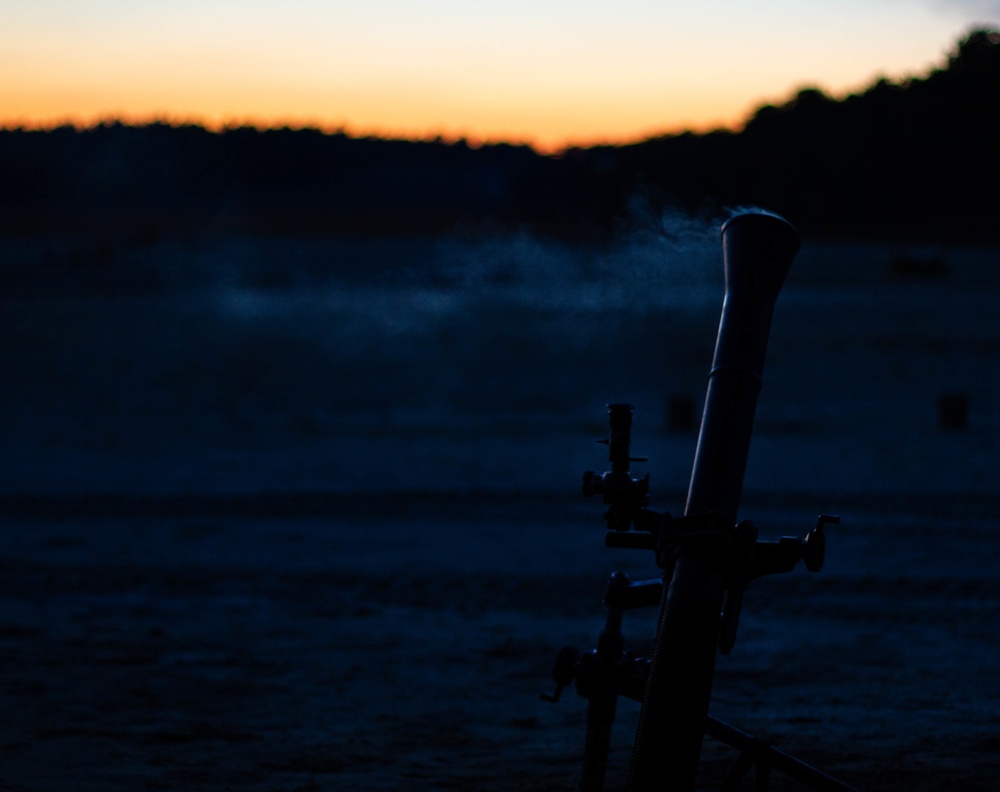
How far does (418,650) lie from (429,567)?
68.4 inches

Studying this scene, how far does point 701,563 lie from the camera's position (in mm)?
3166

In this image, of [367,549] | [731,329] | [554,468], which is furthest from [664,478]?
[731,329]

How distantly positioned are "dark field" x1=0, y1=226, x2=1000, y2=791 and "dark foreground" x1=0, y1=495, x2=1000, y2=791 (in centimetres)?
2

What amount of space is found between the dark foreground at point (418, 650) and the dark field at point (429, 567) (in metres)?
0.02

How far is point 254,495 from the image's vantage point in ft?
35.9

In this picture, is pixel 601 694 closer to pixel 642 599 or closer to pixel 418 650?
pixel 642 599

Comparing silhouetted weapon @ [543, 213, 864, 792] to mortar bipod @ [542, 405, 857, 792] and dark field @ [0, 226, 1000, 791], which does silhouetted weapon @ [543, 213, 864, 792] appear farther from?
dark field @ [0, 226, 1000, 791]

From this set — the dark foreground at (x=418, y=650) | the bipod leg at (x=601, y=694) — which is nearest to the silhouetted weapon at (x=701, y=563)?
the bipod leg at (x=601, y=694)

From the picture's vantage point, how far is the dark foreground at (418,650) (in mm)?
5312

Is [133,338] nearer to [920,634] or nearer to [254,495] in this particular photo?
[254,495]

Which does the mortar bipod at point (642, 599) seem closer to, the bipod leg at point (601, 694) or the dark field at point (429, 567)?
the bipod leg at point (601, 694)

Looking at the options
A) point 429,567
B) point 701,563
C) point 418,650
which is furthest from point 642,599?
point 429,567

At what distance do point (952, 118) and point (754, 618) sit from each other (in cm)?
Result: 1309

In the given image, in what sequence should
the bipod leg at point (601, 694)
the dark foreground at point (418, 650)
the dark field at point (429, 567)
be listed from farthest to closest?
the dark field at point (429, 567)
the dark foreground at point (418, 650)
the bipod leg at point (601, 694)
